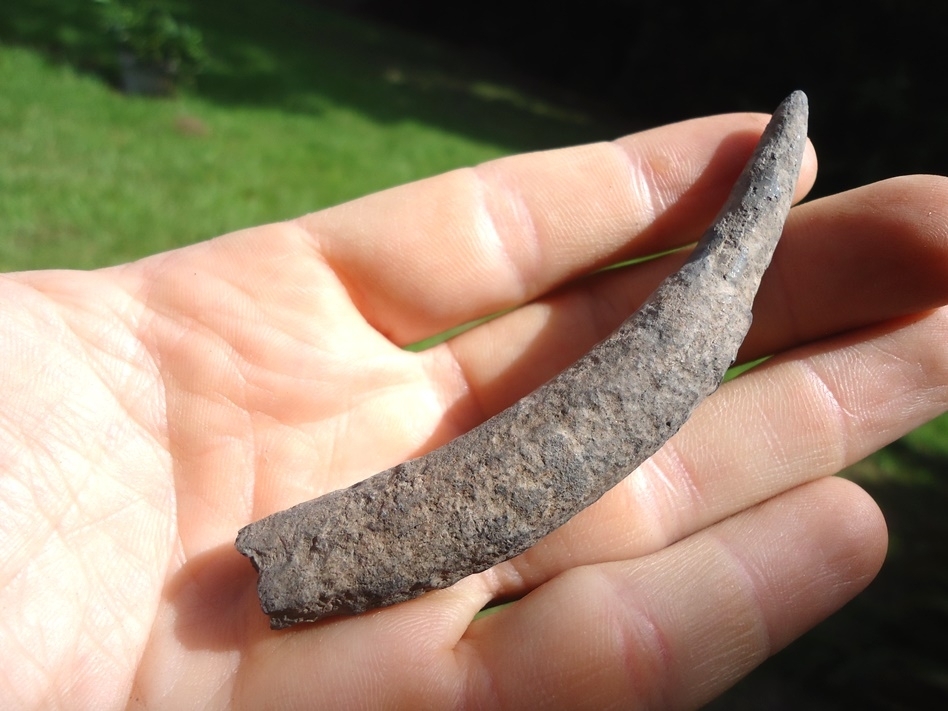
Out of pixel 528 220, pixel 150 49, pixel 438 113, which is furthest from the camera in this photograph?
pixel 438 113

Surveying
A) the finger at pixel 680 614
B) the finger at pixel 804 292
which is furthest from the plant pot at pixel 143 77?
the finger at pixel 680 614

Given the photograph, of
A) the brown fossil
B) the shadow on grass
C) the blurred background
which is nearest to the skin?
the brown fossil

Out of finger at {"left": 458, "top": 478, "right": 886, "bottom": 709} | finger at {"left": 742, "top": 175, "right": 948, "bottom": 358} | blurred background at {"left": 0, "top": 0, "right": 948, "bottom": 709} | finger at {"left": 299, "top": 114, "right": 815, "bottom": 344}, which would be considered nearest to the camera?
finger at {"left": 458, "top": 478, "right": 886, "bottom": 709}

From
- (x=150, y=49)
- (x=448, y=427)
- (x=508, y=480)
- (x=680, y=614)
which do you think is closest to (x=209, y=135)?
(x=150, y=49)

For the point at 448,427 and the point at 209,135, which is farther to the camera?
the point at 209,135

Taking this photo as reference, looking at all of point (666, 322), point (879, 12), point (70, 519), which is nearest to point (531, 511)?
point (666, 322)

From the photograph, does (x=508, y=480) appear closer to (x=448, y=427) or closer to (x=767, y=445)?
(x=448, y=427)

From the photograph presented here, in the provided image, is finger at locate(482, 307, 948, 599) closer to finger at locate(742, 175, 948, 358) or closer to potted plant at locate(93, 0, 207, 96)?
finger at locate(742, 175, 948, 358)

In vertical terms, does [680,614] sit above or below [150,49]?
below
